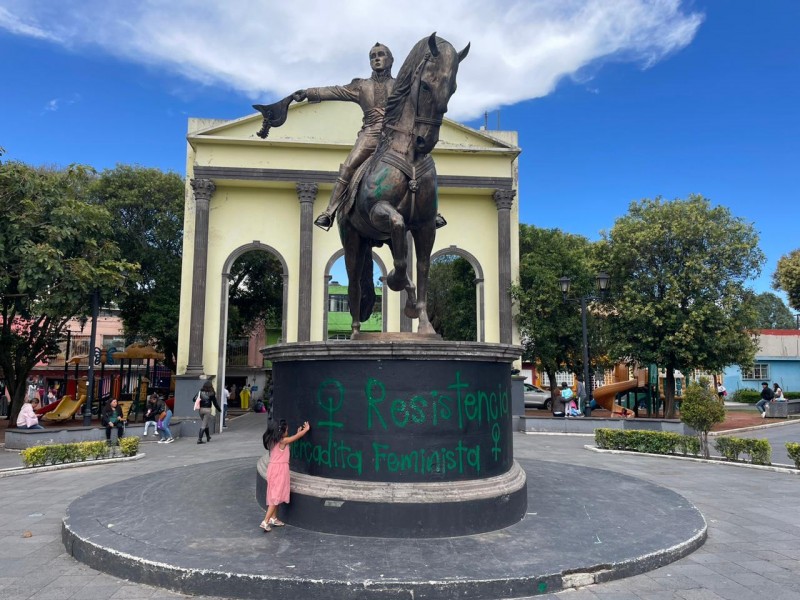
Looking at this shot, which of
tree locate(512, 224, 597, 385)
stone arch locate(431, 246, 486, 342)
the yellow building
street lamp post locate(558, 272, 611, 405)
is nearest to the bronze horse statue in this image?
street lamp post locate(558, 272, 611, 405)

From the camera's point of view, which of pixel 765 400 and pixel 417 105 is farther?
pixel 765 400

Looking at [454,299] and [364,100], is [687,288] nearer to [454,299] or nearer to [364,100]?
[454,299]

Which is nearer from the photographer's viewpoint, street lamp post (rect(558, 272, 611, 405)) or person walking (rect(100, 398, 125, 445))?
person walking (rect(100, 398, 125, 445))

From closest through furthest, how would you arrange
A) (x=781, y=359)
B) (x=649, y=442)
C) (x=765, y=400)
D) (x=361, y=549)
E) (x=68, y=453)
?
(x=361, y=549), (x=68, y=453), (x=649, y=442), (x=765, y=400), (x=781, y=359)

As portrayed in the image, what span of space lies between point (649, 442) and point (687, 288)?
10485mm

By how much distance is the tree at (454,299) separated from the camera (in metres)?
29.3

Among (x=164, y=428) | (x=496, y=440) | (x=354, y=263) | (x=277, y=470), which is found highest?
(x=354, y=263)

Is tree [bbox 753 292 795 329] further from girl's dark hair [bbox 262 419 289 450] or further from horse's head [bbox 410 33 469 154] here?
girl's dark hair [bbox 262 419 289 450]

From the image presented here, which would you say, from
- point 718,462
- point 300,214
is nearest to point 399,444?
point 718,462

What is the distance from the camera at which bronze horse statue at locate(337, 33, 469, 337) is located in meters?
6.34

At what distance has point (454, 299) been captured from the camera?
3098 cm

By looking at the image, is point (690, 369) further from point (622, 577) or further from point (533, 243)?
point (622, 577)

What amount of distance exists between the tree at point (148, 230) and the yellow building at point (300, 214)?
Result: 5.68 m

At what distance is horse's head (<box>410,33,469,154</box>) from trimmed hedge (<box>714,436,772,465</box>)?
953 centimetres
